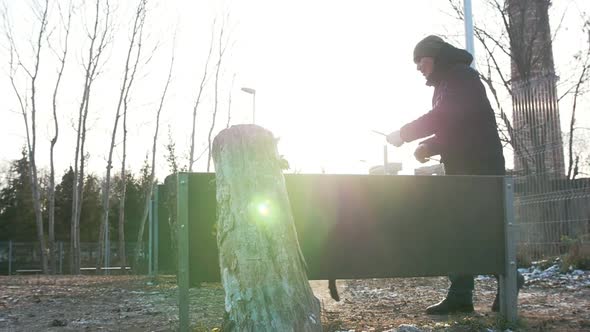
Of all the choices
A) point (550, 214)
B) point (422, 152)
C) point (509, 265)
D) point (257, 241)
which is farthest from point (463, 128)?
point (550, 214)

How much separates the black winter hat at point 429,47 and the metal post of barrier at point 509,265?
1205 millimetres

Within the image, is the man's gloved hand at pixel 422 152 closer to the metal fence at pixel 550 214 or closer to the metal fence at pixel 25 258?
the metal fence at pixel 550 214

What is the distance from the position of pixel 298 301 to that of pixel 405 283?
204 inches

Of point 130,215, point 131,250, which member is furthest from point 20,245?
point 130,215

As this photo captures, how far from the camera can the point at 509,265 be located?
414cm

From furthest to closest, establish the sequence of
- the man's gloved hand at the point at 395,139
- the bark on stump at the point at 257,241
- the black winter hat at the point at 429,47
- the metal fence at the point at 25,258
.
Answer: the metal fence at the point at 25,258 < the black winter hat at the point at 429,47 < the man's gloved hand at the point at 395,139 < the bark on stump at the point at 257,241

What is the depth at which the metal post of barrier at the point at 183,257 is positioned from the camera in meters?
3.55

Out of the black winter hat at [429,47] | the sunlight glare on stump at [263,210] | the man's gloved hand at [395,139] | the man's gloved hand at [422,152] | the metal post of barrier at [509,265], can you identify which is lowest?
the metal post of barrier at [509,265]

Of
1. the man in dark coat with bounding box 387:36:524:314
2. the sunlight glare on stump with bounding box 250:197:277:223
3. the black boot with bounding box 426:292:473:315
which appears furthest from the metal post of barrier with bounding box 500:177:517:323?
the sunlight glare on stump with bounding box 250:197:277:223

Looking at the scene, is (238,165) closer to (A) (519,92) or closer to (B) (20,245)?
(A) (519,92)

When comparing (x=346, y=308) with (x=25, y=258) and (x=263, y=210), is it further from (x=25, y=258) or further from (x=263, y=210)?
(x=25, y=258)

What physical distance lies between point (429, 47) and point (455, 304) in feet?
6.63

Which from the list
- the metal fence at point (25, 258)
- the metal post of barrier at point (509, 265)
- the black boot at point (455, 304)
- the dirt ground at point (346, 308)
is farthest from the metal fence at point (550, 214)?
the metal fence at point (25, 258)

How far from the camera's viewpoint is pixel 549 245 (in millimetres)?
11242
